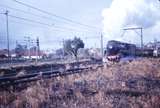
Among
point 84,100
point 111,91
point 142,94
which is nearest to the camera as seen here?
point 84,100

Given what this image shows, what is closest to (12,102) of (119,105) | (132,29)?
(119,105)

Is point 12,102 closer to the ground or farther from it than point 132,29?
closer to the ground

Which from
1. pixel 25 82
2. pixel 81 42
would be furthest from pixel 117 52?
pixel 81 42

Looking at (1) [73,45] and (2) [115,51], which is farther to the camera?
(1) [73,45]

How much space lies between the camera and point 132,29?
1957 inches

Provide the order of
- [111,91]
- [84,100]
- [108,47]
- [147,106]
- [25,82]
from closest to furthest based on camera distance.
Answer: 1. [147,106]
2. [84,100]
3. [111,91]
4. [25,82]
5. [108,47]

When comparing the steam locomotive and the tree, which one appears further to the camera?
the tree

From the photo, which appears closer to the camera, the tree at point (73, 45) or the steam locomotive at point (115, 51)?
the steam locomotive at point (115, 51)

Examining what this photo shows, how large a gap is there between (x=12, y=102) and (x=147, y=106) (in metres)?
5.29

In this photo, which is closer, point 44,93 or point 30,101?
point 30,101

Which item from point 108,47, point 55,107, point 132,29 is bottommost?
point 55,107

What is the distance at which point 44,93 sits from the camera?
10.8 meters

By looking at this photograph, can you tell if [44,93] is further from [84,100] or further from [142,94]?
[142,94]

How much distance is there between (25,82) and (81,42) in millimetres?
63047
